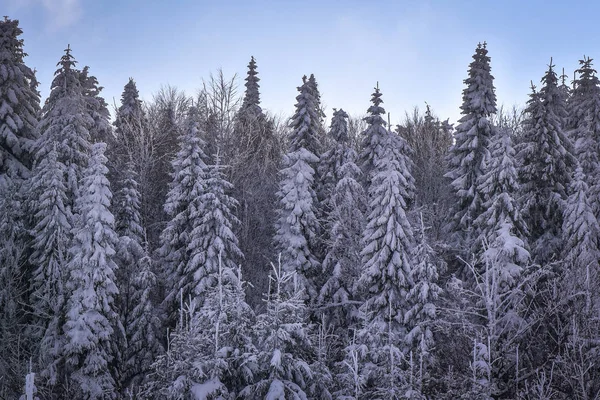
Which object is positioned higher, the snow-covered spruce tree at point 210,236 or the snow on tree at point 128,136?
the snow on tree at point 128,136

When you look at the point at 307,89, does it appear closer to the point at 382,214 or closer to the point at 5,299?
the point at 382,214

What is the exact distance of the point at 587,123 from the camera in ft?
100

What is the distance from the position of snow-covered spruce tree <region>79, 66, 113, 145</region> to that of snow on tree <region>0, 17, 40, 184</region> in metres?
3.53

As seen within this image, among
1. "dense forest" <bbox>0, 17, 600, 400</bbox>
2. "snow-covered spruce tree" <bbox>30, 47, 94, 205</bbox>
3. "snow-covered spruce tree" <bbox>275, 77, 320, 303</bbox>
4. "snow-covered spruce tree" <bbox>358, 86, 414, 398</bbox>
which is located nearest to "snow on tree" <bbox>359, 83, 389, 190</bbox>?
"dense forest" <bbox>0, 17, 600, 400</bbox>

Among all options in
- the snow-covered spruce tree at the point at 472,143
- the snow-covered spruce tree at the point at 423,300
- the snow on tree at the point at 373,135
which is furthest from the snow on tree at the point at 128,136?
the snow-covered spruce tree at the point at 472,143

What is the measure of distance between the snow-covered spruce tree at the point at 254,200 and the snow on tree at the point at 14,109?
12446 millimetres

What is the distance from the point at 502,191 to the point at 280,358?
15265 millimetres

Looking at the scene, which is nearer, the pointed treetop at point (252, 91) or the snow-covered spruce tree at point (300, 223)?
the snow-covered spruce tree at point (300, 223)

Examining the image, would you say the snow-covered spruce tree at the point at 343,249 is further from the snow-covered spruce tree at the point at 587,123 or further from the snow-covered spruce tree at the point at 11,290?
the snow-covered spruce tree at the point at 11,290

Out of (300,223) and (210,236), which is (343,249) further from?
(210,236)

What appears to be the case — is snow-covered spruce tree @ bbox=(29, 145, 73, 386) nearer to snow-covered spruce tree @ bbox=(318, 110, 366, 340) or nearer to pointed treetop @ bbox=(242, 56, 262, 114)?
snow-covered spruce tree @ bbox=(318, 110, 366, 340)

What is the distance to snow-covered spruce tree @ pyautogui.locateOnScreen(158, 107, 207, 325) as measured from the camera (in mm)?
24047

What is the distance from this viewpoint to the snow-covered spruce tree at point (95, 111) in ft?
106

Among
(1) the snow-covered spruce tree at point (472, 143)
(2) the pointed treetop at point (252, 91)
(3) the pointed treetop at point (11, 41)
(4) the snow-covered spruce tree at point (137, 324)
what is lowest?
(4) the snow-covered spruce tree at point (137, 324)
